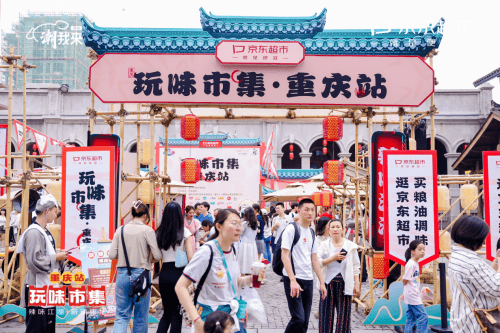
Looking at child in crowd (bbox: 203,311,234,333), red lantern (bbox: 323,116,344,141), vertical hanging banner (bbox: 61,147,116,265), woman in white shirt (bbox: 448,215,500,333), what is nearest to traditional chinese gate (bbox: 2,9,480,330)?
red lantern (bbox: 323,116,344,141)

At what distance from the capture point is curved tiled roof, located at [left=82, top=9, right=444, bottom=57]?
7680mm

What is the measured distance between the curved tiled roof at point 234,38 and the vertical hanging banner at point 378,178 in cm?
158

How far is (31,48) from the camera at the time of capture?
1426 inches

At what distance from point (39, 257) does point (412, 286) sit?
15.8 feet

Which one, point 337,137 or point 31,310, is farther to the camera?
point 337,137

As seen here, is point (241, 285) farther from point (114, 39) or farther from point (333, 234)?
point (114, 39)

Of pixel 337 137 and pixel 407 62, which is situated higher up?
pixel 407 62

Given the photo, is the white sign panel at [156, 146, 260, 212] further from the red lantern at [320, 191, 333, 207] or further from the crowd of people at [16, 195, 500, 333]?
the crowd of people at [16, 195, 500, 333]

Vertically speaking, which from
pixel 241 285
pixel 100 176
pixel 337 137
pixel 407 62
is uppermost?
pixel 407 62

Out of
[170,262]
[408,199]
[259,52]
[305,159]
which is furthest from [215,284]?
[305,159]

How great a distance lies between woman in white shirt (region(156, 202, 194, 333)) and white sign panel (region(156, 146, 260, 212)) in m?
13.1

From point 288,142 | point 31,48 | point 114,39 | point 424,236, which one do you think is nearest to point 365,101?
point 424,236

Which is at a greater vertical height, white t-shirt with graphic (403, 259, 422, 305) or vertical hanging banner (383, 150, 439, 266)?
vertical hanging banner (383, 150, 439, 266)

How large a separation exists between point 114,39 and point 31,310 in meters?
4.75
